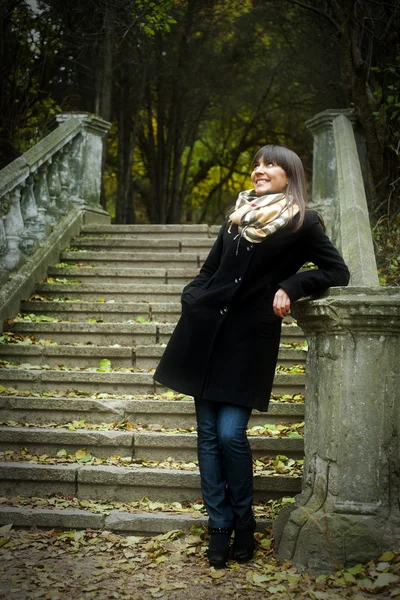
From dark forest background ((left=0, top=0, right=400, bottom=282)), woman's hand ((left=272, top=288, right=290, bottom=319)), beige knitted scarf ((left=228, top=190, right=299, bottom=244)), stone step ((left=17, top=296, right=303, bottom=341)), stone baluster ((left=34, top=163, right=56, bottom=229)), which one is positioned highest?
dark forest background ((left=0, top=0, right=400, bottom=282))

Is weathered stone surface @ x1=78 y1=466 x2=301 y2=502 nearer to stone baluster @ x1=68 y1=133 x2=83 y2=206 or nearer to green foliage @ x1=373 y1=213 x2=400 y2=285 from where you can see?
green foliage @ x1=373 y1=213 x2=400 y2=285

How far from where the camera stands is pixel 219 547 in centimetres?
324

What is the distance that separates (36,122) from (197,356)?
778 cm

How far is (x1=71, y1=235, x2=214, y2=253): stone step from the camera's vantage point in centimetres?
717

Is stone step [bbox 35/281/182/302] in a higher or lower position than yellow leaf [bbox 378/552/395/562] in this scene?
higher

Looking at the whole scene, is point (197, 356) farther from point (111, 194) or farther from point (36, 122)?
point (111, 194)

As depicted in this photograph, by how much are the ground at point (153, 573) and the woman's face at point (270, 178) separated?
177 cm

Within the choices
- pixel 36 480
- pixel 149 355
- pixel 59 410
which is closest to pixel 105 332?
pixel 149 355

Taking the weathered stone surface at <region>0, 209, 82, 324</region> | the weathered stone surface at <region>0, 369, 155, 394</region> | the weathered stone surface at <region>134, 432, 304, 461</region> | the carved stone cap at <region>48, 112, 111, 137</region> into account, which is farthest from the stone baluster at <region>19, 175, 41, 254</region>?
the weathered stone surface at <region>134, 432, 304, 461</region>

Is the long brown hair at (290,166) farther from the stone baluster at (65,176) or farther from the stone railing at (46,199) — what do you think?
the stone baluster at (65,176)

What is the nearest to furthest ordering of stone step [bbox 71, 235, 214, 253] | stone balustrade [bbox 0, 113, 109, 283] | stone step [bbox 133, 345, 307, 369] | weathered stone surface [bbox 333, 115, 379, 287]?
1. weathered stone surface [bbox 333, 115, 379, 287]
2. stone step [bbox 133, 345, 307, 369]
3. stone balustrade [bbox 0, 113, 109, 283]
4. stone step [bbox 71, 235, 214, 253]

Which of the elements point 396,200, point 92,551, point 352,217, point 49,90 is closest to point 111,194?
point 49,90

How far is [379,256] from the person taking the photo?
628 cm

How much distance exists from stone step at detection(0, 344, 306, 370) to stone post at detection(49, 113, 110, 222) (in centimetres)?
297
